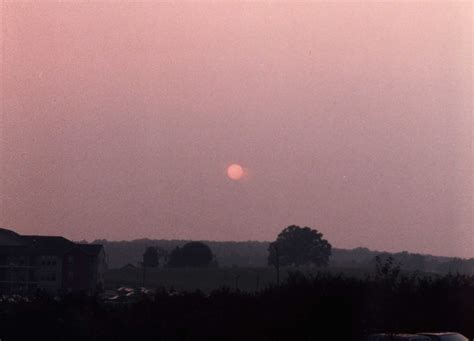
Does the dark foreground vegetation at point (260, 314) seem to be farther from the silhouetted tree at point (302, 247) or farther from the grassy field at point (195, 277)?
the silhouetted tree at point (302, 247)

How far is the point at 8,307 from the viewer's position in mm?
40312

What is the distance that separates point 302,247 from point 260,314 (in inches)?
4914

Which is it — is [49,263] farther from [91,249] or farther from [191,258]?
[191,258]

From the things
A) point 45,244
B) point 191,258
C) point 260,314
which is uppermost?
point 191,258

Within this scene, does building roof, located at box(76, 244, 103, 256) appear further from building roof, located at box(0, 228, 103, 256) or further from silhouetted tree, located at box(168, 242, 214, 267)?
silhouetted tree, located at box(168, 242, 214, 267)

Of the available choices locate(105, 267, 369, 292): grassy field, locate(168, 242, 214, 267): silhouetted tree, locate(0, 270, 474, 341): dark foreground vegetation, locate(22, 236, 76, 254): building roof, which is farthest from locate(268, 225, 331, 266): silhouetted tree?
locate(0, 270, 474, 341): dark foreground vegetation

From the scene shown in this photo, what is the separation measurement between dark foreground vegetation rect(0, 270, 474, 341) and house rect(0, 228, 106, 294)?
43109mm

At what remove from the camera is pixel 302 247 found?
16575 cm

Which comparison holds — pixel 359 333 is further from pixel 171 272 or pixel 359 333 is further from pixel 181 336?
pixel 171 272

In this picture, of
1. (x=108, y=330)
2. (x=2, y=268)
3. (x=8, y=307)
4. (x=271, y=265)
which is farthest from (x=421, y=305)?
(x=271, y=265)

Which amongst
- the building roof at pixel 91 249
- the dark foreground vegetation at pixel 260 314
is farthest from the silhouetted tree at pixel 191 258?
the dark foreground vegetation at pixel 260 314

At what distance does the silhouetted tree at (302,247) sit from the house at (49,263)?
6927cm

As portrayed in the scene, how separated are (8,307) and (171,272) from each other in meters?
89.0

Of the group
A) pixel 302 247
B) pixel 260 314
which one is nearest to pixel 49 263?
pixel 260 314
